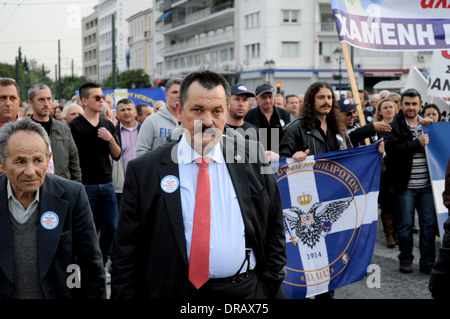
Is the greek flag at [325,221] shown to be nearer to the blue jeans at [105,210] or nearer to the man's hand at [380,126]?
the man's hand at [380,126]

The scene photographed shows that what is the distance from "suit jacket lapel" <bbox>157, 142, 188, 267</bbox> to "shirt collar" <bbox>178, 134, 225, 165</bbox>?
56 millimetres

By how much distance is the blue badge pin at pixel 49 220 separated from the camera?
3.08 meters

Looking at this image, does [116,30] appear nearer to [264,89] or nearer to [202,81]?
[264,89]

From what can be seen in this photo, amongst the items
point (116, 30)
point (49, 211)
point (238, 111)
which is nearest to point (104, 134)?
point (238, 111)

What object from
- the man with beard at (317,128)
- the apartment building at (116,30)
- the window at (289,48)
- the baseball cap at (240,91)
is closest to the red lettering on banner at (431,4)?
the man with beard at (317,128)

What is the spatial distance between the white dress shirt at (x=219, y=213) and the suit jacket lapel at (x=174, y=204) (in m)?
0.04

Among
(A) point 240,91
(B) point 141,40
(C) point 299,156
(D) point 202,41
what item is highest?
(B) point 141,40

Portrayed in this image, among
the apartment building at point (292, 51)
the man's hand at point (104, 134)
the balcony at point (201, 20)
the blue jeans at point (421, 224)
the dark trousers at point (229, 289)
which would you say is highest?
the balcony at point (201, 20)

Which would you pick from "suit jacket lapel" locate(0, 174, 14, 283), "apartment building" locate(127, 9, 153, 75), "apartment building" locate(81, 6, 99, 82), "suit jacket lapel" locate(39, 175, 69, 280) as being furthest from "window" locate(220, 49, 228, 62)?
"apartment building" locate(81, 6, 99, 82)

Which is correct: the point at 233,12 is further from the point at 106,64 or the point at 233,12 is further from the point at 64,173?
the point at 106,64

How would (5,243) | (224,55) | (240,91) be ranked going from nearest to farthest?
(5,243)
(240,91)
(224,55)

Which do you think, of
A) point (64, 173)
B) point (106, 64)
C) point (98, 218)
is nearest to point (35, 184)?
point (64, 173)

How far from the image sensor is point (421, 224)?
6.92 metres

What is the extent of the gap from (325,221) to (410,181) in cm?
196
